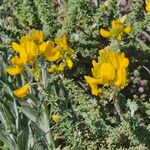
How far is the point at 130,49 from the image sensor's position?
336cm

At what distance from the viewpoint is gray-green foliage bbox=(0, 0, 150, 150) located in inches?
97.8

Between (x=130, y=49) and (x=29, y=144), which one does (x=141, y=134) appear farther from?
(x=130, y=49)

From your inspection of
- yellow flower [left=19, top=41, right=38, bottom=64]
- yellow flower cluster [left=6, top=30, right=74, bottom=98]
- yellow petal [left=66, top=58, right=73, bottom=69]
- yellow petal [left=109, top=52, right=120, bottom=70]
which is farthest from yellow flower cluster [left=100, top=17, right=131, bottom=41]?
yellow petal [left=109, top=52, right=120, bottom=70]

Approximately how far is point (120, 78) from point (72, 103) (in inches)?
42.6

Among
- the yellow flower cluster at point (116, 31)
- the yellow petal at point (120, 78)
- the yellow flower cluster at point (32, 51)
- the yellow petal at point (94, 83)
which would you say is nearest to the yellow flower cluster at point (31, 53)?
the yellow flower cluster at point (32, 51)

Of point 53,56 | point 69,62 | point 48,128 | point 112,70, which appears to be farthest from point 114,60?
point 48,128

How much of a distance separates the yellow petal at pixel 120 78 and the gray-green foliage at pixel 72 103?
0.46 meters

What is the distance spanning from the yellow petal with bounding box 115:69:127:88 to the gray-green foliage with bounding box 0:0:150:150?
462mm

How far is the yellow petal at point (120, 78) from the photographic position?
186 centimetres

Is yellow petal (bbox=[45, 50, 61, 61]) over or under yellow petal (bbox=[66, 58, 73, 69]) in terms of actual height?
over

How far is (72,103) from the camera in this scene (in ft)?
9.58

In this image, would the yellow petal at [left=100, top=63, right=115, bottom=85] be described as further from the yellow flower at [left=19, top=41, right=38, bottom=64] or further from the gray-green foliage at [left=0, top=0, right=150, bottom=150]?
the gray-green foliage at [left=0, top=0, right=150, bottom=150]

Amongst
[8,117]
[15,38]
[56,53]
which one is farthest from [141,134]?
[15,38]

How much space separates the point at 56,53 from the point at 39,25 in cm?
143
